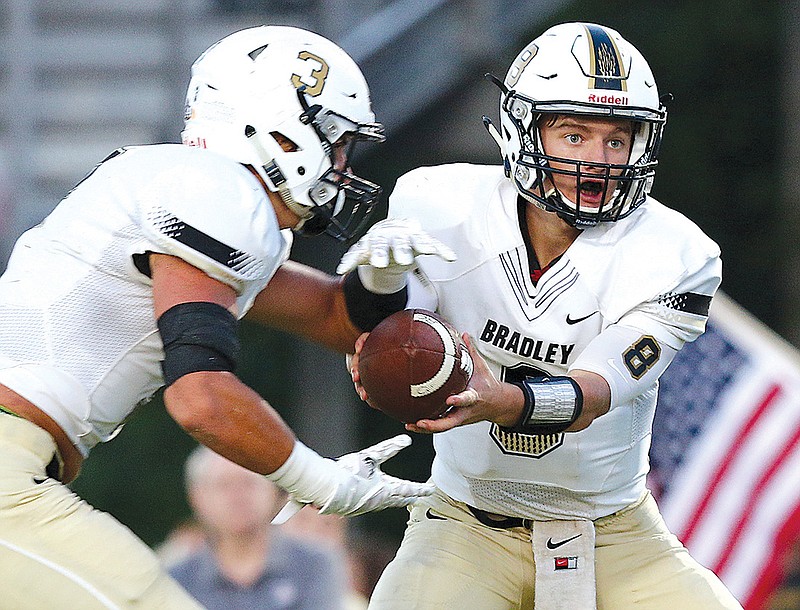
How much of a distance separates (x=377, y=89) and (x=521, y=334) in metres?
3.74

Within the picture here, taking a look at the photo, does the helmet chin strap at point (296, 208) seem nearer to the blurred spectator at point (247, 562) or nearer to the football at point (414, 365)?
the football at point (414, 365)

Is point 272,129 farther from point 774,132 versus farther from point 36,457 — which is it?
point 774,132

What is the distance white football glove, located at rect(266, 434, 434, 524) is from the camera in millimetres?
→ 3168

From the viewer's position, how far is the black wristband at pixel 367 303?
3777mm

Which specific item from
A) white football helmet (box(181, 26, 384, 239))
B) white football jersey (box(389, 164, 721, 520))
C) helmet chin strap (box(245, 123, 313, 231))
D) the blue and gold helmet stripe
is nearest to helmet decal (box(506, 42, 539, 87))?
the blue and gold helmet stripe

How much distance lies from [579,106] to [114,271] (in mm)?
1171

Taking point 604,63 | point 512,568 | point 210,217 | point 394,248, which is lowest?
point 512,568

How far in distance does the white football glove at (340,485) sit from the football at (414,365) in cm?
14

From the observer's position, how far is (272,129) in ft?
11.3

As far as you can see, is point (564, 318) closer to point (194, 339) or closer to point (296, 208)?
point (296, 208)

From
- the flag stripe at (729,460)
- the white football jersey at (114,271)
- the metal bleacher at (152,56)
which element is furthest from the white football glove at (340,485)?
the metal bleacher at (152,56)

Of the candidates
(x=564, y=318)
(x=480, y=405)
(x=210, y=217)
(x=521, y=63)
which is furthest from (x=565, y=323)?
(x=210, y=217)

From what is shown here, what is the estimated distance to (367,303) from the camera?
150 inches

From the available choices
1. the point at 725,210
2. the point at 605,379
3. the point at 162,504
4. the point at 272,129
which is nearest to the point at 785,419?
the point at 605,379
